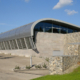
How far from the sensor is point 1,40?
45.7 m

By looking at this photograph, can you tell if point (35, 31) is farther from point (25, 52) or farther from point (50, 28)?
point (25, 52)

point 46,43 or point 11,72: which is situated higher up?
point 46,43

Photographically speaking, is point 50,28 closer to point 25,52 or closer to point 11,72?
point 25,52

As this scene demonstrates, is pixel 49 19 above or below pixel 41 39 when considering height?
above

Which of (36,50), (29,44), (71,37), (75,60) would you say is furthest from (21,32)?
(75,60)

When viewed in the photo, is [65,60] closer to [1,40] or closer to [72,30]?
[72,30]

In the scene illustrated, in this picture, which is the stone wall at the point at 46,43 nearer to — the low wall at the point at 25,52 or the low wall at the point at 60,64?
the low wall at the point at 25,52

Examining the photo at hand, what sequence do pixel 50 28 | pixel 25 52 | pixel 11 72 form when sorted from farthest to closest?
pixel 25 52
pixel 50 28
pixel 11 72

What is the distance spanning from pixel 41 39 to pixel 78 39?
778 centimetres

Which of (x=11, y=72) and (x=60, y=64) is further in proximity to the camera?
(x=11, y=72)

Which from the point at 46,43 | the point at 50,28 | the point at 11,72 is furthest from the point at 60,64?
the point at 50,28

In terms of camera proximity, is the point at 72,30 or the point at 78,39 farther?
the point at 72,30

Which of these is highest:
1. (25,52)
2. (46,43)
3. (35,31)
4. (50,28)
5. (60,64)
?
(50,28)

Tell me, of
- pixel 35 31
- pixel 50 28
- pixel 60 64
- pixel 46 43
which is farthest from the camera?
pixel 50 28
